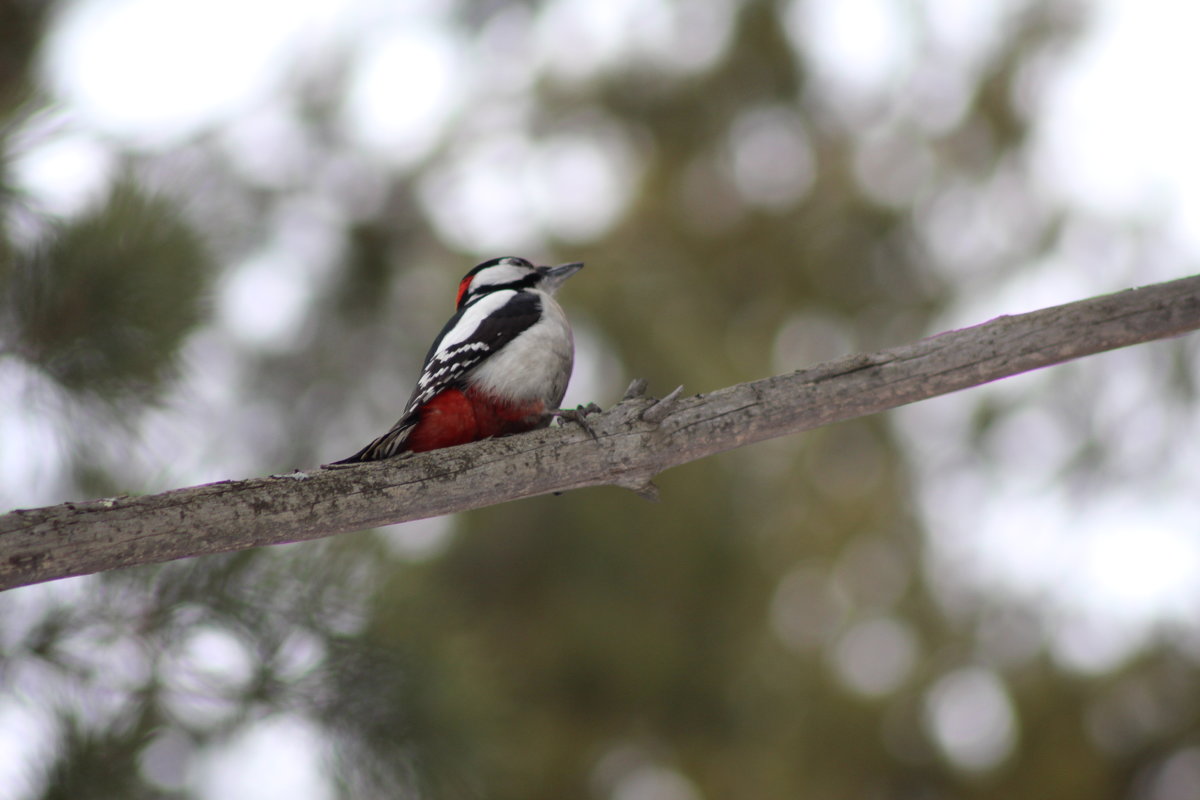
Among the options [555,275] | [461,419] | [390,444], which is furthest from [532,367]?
[555,275]

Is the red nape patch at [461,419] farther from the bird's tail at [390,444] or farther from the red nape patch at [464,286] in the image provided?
the red nape patch at [464,286]

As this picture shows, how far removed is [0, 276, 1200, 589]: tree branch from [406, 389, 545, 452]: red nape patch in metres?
0.44

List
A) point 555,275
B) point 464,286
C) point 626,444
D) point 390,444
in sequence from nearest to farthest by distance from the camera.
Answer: point 626,444
point 390,444
point 555,275
point 464,286

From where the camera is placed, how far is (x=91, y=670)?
59.2 inches

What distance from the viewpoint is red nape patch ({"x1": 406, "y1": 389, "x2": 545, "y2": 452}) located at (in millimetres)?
1961

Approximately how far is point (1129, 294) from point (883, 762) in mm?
3374

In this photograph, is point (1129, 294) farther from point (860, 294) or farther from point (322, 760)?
point (860, 294)

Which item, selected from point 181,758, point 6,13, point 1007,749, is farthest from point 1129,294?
Result: point 1007,749

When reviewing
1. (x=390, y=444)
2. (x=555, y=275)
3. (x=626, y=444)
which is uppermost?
(x=555, y=275)

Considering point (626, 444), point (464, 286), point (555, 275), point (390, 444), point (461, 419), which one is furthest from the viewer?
point (464, 286)

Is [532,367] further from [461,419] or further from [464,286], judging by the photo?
[464,286]

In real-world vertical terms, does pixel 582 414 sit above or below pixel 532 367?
below

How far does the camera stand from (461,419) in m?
1.97

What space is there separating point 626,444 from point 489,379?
2.10 ft
